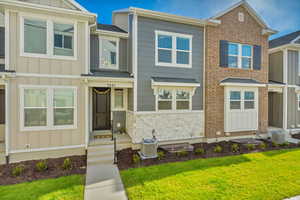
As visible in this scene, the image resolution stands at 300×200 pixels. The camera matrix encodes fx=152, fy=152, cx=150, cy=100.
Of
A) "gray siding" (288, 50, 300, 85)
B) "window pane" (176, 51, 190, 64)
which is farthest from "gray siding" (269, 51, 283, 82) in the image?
"window pane" (176, 51, 190, 64)

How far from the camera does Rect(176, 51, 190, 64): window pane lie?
8266 mm

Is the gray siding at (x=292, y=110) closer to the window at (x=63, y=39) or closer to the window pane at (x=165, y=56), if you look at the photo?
the window pane at (x=165, y=56)

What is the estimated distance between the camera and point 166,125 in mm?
8016

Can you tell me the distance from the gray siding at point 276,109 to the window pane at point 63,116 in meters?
13.7

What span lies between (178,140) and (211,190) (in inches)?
161

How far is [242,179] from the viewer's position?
473 cm

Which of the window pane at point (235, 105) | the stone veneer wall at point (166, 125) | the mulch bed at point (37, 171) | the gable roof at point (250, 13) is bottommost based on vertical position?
the mulch bed at point (37, 171)

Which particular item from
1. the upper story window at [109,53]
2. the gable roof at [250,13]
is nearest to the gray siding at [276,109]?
the gable roof at [250,13]

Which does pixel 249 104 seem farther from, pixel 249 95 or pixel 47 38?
pixel 47 38

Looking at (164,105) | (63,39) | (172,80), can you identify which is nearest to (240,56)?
(172,80)

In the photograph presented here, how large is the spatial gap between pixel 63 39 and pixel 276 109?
14.5 metres

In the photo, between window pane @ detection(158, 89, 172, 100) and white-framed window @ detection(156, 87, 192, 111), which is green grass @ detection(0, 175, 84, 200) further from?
window pane @ detection(158, 89, 172, 100)

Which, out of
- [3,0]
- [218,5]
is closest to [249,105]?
[218,5]

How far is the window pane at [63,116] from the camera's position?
256 inches
